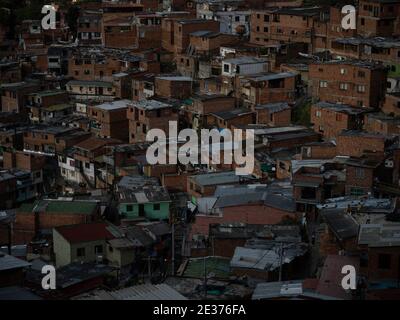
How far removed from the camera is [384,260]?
10.7m

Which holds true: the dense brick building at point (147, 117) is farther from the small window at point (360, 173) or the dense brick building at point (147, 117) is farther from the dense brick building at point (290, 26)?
the small window at point (360, 173)

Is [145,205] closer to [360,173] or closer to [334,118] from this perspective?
[360,173]

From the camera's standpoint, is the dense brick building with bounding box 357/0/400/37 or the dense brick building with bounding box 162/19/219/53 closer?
the dense brick building with bounding box 357/0/400/37

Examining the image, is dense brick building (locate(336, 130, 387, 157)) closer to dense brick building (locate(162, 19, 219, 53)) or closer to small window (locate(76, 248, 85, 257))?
small window (locate(76, 248, 85, 257))

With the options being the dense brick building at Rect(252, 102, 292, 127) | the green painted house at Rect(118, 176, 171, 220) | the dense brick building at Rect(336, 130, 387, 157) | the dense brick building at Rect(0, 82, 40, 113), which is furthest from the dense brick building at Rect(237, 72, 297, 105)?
the dense brick building at Rect(0, 82, 40, 113)

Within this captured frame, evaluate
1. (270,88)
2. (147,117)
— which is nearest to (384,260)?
(270,88)

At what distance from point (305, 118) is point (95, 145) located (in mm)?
4517

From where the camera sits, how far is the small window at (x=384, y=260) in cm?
1065

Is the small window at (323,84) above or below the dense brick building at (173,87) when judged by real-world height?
above

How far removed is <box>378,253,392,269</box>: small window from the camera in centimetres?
1065

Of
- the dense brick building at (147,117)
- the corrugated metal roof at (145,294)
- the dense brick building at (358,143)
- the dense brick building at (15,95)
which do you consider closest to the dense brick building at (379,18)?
the dense brick building at (147,117)

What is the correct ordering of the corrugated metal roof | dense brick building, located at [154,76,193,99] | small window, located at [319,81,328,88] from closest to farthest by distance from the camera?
the corrugated metal roof < small window, located at [319,81,328,88] < dense brick building, located at [154,76,193,99]

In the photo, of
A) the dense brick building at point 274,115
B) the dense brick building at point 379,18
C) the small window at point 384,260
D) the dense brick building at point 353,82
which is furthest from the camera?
the dense brick building at point 379,18
